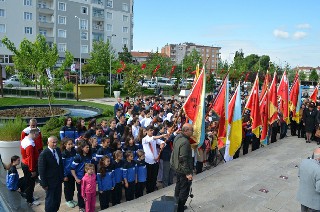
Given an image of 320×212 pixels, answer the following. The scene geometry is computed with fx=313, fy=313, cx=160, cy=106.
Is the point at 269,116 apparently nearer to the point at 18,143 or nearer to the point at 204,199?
the point at 204,199

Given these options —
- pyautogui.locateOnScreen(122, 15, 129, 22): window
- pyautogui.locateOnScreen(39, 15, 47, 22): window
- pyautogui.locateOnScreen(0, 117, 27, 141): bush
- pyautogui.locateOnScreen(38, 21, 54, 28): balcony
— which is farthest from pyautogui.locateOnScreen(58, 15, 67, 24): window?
pyautogui.locateOnScreen(0, 117, 27, 141): bush

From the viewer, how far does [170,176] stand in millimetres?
8852

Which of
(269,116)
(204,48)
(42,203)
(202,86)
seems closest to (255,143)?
(269,116)

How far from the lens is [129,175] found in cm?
752

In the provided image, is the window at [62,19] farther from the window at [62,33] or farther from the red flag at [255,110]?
the red flag at [255,110]

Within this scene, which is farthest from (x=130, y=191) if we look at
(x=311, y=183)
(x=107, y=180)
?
(x=311, y=183)

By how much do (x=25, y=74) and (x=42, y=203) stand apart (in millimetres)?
13765

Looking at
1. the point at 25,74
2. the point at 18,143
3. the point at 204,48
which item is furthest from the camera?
the point at 204,48

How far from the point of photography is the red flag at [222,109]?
9812 millimetres

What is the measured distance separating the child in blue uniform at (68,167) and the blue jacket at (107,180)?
0.85m

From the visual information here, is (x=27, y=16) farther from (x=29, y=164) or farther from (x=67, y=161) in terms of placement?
(x=67, y=161)

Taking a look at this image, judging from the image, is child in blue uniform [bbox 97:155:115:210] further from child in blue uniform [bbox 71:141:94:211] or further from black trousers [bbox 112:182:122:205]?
child in blue uniform [bbox 71:141:94:211]

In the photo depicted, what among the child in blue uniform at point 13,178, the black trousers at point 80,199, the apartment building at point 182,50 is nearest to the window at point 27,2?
the child in blue uniform at point 13,178

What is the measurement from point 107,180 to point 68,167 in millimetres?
1010
